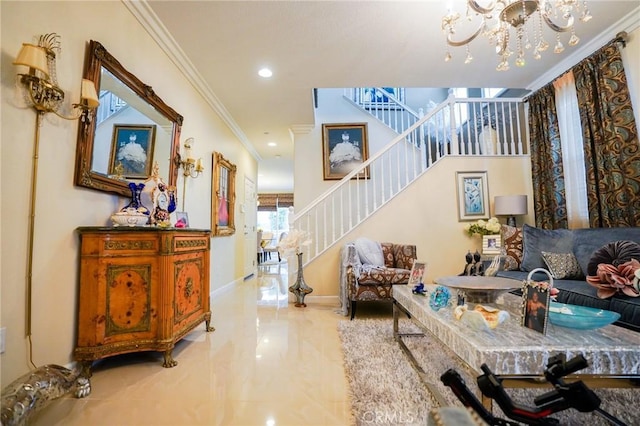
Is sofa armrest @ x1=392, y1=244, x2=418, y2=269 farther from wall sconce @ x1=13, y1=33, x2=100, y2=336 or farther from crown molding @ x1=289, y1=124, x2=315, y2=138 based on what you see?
wall sconce @ x1=13, y1=33, x2=100, y2=336

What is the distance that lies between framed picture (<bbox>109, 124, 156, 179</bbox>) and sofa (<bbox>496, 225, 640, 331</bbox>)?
353 centimetres

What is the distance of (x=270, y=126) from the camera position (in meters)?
5.17

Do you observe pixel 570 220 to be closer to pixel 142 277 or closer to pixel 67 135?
pixel 142 277

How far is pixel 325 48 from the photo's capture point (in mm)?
3004

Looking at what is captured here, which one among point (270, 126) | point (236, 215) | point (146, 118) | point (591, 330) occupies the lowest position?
point (591, 330)

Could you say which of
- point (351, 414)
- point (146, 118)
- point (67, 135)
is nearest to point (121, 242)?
point (67, 135)

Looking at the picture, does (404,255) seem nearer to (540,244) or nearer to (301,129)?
(540,244)

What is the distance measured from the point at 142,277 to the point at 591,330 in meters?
2.52

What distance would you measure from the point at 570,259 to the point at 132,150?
158 inches

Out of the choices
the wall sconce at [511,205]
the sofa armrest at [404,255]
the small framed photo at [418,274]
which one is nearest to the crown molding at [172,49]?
the small framed photo at [418,274]

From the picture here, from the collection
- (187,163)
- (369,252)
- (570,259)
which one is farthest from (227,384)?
(570,259)

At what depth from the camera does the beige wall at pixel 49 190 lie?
1.44m

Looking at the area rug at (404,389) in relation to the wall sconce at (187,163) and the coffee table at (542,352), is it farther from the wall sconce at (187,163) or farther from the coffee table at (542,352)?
the wall sconce at (187,163)

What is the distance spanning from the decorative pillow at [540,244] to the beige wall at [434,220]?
809 mm
